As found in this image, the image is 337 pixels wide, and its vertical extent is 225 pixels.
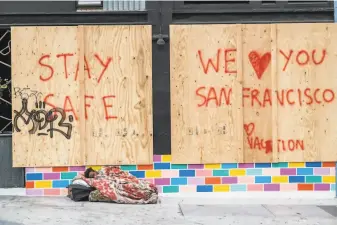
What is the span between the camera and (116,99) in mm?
8930

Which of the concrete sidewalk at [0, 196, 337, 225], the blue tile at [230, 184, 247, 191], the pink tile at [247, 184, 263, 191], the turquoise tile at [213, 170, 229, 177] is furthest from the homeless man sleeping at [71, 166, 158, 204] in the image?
the pink tile at [247, 184, 263, 191]

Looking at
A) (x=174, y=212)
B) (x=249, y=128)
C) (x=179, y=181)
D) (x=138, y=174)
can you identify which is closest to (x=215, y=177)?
(x=179, y=181)

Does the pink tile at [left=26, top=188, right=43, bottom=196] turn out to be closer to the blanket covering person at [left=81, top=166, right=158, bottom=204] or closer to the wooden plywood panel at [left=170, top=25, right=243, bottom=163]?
the blanket covering person at [left=81, top=166, right=158, bottom=204]

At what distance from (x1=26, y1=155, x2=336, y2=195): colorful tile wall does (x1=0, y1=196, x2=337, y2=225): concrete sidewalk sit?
9.1 inches

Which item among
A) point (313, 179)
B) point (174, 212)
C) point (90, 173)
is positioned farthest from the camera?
point (313, 179)

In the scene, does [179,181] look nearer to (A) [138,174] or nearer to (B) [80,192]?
(A) [138,174]

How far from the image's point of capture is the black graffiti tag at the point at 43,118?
29.2 ft

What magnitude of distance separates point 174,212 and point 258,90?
2653mm

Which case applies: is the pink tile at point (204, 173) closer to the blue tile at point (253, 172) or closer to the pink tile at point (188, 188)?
the pink tile at point (188, 188)

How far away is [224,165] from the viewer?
903 cm

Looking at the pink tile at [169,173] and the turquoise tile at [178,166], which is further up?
the turquoise tile at [178,166]

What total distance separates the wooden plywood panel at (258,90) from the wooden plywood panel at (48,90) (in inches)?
113

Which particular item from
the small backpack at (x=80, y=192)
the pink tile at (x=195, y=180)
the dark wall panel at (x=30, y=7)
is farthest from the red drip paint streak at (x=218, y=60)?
the small backpack at (x=80, y=192)

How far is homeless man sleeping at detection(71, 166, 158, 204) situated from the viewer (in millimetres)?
8312
